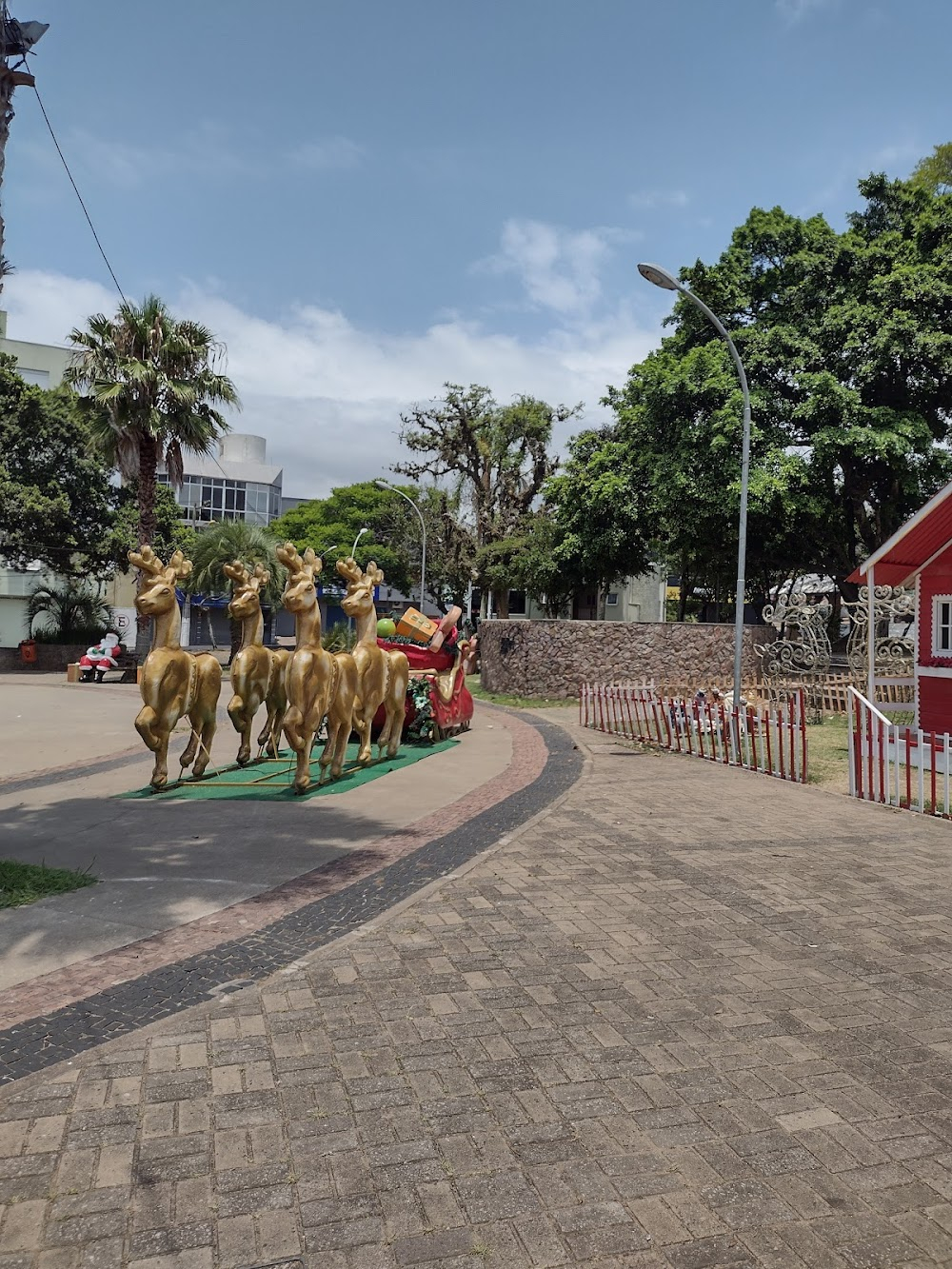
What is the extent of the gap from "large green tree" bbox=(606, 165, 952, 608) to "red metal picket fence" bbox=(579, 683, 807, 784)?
921 cm

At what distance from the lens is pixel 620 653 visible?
73.6ft

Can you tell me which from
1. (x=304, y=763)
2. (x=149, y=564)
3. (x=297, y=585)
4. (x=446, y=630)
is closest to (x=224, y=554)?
(x=446, y=630)

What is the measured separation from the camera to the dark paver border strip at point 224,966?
3900 mm

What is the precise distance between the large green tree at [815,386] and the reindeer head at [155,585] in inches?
674

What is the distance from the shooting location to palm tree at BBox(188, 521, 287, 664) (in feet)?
99.7

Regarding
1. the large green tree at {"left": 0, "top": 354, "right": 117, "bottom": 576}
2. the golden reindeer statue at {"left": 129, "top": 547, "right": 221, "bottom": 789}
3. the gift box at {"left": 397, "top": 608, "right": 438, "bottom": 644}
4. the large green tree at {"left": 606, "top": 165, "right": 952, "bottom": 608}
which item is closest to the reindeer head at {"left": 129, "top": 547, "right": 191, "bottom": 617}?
the golden reindeer statue at {"left": 129, "top": 547, "right": 221, "bottom": 789}

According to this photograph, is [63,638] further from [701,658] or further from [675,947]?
[675,947]

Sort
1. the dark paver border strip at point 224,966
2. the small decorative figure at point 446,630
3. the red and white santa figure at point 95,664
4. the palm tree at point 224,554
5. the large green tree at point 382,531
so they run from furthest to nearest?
the large green tree at point 382,531
the palm tree at point 224,554
the red and white santa figure at point 95,664
the small decorative figure at point 446,630
the dark paver border strip at point 224,966

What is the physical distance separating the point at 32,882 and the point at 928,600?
40.8 ft

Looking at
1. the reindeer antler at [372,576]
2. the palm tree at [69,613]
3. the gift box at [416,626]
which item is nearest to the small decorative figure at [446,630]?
the gift box at [416,626]

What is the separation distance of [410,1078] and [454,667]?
11286 millimetres

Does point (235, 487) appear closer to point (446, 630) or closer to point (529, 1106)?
point (446, 630)

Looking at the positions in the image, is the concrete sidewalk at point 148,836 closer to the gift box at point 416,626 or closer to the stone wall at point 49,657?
the gift box at point 416,626

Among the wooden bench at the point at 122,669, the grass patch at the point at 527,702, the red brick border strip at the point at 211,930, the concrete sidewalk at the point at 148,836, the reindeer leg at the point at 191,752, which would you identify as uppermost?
the wooden bench at the point at 122,669
